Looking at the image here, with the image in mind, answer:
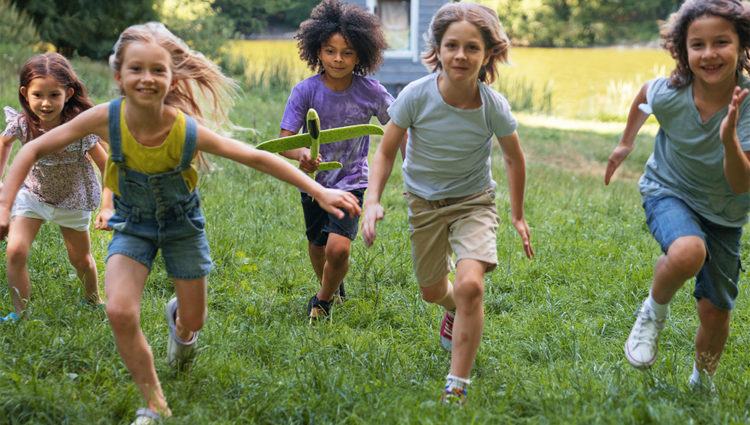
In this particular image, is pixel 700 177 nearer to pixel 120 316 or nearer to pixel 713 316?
pixel 713 316

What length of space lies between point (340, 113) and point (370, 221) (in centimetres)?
128

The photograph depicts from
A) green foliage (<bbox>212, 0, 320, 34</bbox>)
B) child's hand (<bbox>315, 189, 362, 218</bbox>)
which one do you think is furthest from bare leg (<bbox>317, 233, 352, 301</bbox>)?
green foliage (<bbox>212, 0, 320, 34</bbox>)

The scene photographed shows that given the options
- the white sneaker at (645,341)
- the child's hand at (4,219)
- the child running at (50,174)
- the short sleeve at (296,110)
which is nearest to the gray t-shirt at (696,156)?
the white sneaker at (645,341)

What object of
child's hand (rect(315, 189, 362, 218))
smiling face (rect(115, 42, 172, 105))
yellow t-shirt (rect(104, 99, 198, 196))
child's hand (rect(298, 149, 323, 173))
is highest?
smiling face (rect(115, 42, 172, 105))

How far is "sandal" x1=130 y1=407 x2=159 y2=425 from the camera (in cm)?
294

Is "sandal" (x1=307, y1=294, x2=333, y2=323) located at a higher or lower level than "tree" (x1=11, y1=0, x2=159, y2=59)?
lower

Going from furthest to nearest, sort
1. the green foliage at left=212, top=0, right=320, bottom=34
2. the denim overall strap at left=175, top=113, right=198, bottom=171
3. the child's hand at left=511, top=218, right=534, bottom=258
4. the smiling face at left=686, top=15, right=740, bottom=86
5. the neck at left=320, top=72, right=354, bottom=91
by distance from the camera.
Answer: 1. the green foliage at left=212, top=0, right=320, bottom=34
2. the neck at left=320, top=72, right=354, bottom=91
3. the child's hand at left=511, top=218, right=534, bottom=258
4. the smiling face at left=686, top=15, right=740, bottom=86
5. the denim overall strap at left=175, top=113, right=198, bottom=171

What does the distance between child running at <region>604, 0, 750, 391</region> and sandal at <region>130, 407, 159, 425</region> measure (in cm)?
210

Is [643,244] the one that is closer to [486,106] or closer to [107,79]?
[486,106]

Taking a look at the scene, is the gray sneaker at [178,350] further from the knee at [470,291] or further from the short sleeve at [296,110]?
the short sleeve at [296,110]

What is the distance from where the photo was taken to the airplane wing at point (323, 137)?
3.79 metres

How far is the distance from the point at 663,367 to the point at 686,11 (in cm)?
168

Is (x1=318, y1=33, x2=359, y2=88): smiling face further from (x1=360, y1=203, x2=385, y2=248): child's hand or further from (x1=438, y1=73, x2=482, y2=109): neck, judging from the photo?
(x1=360, y1=203, x2=385, y2=248): child's hand

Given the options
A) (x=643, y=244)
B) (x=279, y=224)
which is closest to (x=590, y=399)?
(x=643, y=244)
